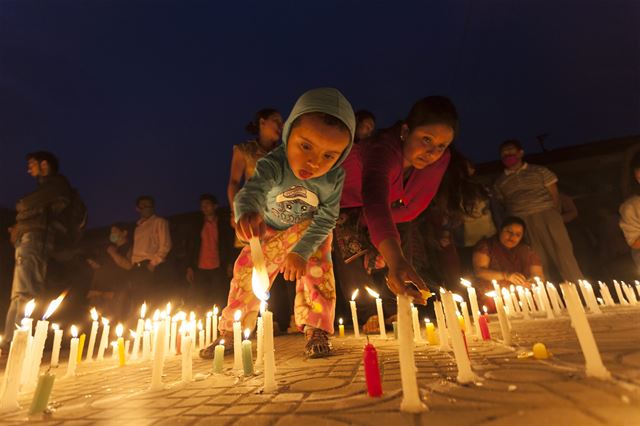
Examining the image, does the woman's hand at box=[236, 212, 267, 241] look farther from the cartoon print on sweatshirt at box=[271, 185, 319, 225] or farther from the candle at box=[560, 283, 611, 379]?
the candle at box=[560, 283, 611, 379]

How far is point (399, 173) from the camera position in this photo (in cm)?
323

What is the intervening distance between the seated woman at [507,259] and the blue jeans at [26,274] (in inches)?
301

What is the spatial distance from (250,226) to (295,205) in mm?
786

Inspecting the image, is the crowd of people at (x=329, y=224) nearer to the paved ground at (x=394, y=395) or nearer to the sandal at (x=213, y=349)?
the sandal at (x=213, y=349)

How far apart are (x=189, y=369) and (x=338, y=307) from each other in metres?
5.78

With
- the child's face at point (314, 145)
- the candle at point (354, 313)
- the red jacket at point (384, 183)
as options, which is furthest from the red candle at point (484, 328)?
the child's face at point (314, 145)

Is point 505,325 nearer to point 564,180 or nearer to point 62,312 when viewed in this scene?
point 564,180

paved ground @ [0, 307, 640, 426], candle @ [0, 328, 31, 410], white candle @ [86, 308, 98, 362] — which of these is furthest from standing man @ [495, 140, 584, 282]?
candle @ [0, 328, 31, 410]

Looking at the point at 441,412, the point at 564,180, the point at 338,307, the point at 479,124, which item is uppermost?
the point at 479,124

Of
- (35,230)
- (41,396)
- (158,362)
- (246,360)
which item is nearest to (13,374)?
(41,396)

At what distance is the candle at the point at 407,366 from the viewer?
133 centimetres

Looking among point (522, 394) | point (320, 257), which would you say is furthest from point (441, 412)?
point (320, 257)

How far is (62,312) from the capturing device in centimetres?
870

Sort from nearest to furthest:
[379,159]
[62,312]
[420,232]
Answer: [379,159] < [420,232] < [62,312]
